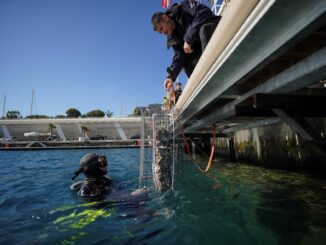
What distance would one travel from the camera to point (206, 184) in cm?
703

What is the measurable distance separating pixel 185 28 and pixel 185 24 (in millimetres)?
74

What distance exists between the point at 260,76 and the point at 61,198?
17.7 ft

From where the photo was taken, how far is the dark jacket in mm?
4309

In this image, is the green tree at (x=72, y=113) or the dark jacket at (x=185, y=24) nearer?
the dark jacket at (x=185, y=24)

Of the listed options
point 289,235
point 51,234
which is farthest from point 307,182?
point 51,234

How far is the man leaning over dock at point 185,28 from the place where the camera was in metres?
4.27

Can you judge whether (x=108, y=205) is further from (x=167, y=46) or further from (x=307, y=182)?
(x=307, y=182)

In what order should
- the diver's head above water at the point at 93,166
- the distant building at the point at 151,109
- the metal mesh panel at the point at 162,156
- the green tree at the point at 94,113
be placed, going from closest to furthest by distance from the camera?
the diver's head above water at the point at 93,166 → the metal mesh panel at the point at 162,156 → the distant building at the point at 151,109 → the green tree at the point at 94,113

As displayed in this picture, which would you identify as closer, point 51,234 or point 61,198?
point 51,234

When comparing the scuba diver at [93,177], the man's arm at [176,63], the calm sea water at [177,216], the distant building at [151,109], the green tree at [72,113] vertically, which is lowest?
the calm sea water at [177,216]

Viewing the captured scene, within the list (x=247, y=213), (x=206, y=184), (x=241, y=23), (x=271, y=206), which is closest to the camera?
(x=241, y=23)

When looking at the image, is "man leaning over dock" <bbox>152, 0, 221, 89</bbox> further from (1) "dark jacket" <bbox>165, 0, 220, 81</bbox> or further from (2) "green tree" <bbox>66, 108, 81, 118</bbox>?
(2) "green tree" <bbox>66, 108, 81, 118</bbox>

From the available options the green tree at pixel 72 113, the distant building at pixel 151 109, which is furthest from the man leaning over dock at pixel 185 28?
the green tree at pixel 72 113

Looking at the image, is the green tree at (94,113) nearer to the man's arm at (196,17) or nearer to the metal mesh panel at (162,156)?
the metal mesh panel at (162,156)
